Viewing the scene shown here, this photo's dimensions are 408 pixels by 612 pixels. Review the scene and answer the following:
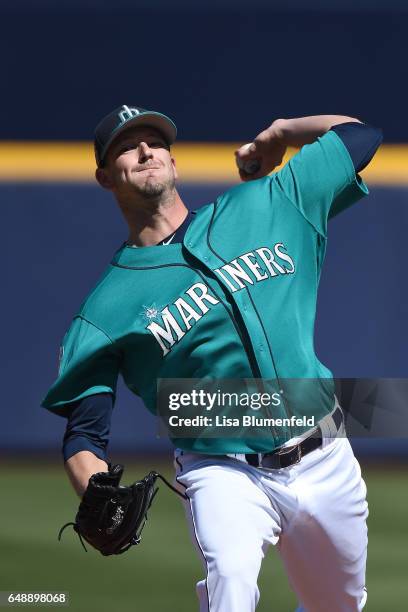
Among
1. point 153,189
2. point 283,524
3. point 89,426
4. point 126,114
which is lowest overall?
point 283,524

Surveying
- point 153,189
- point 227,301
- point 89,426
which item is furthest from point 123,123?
point 89,426

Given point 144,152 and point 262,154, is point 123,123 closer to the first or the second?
point 144,152

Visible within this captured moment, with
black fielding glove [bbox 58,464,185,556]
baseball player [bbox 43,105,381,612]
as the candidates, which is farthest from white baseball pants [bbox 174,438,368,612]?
black fielding glove [bbox 58,464,185,556]

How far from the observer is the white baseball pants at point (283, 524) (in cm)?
267

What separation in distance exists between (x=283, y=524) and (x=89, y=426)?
539 millimetres

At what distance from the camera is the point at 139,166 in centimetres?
312

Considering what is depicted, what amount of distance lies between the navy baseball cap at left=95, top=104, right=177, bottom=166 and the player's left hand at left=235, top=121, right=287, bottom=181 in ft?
0.71

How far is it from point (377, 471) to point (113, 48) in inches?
91.3

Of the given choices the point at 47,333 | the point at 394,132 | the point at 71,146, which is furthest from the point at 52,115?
the point at 394,132

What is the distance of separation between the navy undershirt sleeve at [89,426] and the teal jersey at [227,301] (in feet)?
0.08

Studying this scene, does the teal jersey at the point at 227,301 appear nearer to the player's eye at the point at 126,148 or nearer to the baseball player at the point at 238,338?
the baseball player at the point at 238,338

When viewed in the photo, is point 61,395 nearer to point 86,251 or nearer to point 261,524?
point 261,524

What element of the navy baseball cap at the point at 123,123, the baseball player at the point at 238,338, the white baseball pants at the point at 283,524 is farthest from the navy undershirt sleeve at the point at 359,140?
the white baseball pants at the point at 283,524

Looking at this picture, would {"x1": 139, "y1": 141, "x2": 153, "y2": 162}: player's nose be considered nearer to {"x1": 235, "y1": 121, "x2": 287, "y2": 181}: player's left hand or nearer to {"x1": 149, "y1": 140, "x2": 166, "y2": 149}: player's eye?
{"x1": 149, "y1": 140, "x2": 166, "y2": 149}: player's eye
